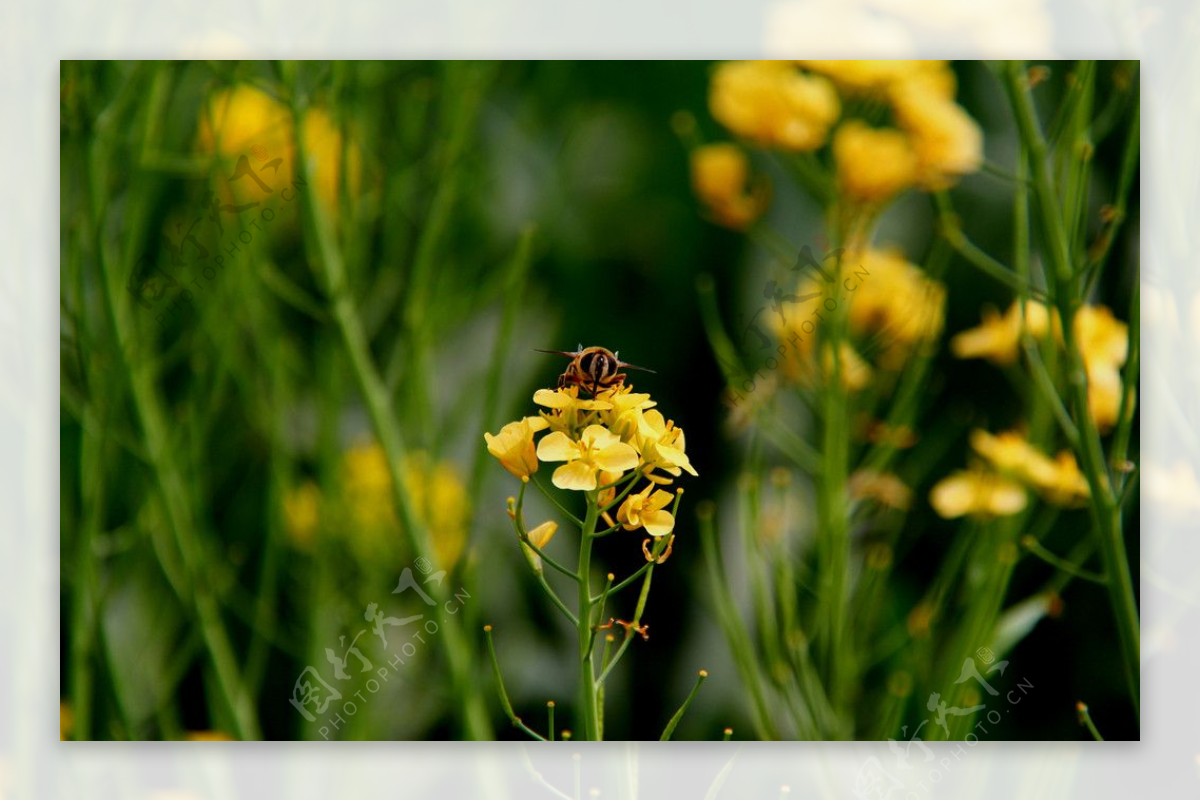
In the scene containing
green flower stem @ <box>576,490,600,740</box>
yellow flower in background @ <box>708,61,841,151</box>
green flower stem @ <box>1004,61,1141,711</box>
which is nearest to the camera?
green flower stem @ <box>576,490,600,740</box>

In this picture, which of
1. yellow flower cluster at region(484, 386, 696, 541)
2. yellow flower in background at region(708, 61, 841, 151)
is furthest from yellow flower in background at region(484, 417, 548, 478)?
yellow flower in background at region(708, 61, 841, 151)

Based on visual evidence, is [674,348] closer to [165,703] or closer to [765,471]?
[765,471]

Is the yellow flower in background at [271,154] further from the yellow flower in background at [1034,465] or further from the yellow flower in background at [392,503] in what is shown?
the yellow flower in background at [1034,465]
